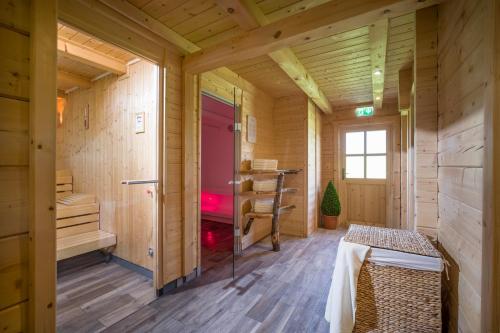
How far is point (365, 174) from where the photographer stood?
181 inches

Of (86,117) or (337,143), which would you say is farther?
(337,143)

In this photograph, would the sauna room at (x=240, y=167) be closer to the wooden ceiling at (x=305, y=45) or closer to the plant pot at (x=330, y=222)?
the wooden ceiling at (x=305, y=45)

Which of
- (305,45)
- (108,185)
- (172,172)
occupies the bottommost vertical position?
(108,185)

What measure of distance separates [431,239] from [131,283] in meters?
2.71

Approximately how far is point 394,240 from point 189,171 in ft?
5.88

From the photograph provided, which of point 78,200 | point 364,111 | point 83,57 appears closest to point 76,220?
point 78,200

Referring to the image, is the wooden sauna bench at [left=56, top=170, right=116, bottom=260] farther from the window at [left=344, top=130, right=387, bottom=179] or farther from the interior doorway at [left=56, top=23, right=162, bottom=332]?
the window at [left=344, top=130, right=387, bottom=179]

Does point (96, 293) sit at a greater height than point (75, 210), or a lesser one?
lesser

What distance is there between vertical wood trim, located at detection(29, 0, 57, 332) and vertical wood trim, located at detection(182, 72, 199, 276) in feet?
A: 3.54

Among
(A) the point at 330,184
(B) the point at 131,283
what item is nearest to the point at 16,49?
(B) the point at 131,283

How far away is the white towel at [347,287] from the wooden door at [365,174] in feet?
11.8

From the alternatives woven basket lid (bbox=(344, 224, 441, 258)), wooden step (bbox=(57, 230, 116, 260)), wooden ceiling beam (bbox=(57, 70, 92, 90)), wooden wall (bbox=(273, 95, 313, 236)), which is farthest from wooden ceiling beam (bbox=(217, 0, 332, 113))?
wooden step (bbox=(57, 230, 116, 260))

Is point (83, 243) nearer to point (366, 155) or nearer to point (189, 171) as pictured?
point (189, 171)

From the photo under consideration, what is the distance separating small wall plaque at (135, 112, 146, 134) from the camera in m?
2.39
